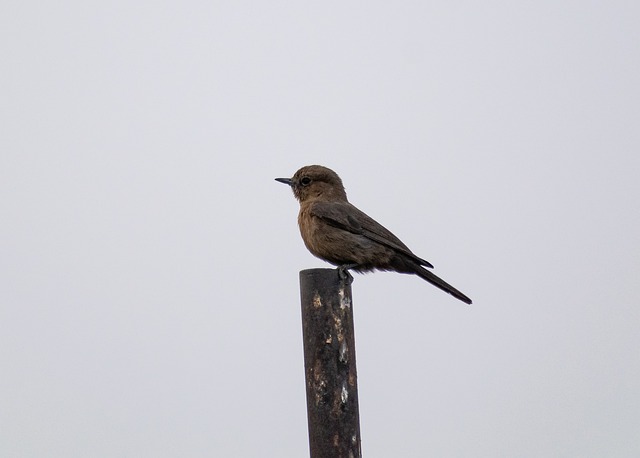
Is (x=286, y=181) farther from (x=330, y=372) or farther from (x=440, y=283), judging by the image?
(x=330, y=372)

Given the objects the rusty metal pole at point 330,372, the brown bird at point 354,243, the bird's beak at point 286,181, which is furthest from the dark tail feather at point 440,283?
the rusty metal pole at point 330,372

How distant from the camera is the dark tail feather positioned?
841 cm

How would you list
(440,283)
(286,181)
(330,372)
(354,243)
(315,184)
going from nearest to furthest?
(330,372) → (440,283) → (354,243) → (315,184) → (286,181)

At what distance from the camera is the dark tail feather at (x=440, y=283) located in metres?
8.41

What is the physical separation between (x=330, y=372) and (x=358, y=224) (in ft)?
11.3

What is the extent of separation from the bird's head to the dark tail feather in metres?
1.61

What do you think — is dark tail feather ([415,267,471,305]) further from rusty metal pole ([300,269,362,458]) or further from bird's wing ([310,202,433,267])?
rusty metal pole ([300,269,362,458])

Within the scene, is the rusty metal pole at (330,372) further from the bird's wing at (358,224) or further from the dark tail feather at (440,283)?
the bird's wing at (358,224)

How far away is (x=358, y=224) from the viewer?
8.95 meters

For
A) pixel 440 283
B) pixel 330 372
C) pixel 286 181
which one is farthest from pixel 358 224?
pixel 330 372

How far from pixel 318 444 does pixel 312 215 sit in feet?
12.4

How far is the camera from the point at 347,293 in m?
5.90

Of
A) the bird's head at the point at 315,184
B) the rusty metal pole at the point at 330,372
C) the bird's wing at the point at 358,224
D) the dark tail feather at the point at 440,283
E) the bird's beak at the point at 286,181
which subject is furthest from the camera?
the bird's beak at the point at 286,181

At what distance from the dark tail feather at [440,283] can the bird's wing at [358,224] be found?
96mm
